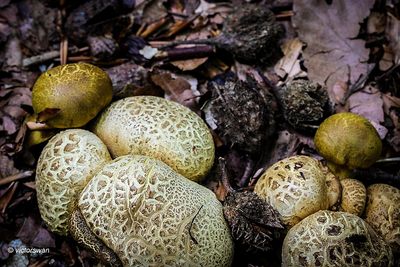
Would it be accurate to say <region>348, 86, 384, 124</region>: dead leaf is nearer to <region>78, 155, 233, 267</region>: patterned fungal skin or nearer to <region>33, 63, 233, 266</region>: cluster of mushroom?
<region>33, 63, 233, 266</region>: cluster of mushroom

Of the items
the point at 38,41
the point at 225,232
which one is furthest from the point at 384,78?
the point at 38,41

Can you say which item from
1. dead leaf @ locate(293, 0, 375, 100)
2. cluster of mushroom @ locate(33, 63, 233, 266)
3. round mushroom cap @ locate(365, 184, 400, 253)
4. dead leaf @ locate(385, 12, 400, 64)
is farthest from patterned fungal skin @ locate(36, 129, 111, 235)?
dead leaf @ locate(385, 12, 400, 64)

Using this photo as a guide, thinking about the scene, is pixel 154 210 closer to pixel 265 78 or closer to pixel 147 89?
pixel 147 89

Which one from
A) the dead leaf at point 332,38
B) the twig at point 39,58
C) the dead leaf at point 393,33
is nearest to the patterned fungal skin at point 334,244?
the dead leaf at point 332,38

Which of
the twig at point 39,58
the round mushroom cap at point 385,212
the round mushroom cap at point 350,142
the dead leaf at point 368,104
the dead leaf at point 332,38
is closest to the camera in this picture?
the round mushroom cap at point 385,212

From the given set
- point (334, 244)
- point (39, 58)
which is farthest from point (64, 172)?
point (334, 244)

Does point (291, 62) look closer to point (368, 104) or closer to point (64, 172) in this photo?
point (368, 104)

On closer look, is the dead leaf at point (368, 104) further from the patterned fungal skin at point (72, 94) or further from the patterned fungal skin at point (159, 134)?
the patterned fungal skin at point (72, 94)
